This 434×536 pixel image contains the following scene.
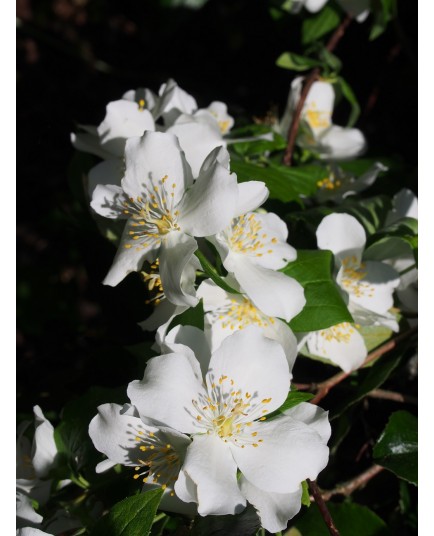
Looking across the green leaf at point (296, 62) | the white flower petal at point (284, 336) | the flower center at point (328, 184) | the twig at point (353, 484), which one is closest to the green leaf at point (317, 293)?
the white flower petal at point (284, 336)

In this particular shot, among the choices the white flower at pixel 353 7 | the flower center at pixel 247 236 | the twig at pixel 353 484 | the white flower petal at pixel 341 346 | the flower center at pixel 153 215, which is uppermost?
A: the white flower at pixel 353 7

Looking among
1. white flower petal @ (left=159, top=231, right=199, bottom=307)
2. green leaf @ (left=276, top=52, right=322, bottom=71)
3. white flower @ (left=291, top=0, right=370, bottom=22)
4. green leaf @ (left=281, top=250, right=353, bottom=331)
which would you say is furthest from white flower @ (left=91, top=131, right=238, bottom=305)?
white flower @ (left=291, top=0, right=370, bottom=22)

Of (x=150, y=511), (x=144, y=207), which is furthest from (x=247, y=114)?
(x=150, y=511)

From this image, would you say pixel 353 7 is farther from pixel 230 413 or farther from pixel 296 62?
pixel 230 413

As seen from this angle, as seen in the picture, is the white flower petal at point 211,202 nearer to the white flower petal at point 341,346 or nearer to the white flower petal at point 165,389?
the white flower petal at point 165,389

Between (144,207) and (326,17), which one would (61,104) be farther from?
(144,207)

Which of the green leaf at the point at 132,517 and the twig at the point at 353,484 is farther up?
the green leaf at the point at 132,517

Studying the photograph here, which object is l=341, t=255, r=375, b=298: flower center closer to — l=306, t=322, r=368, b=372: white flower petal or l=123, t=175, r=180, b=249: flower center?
l=306, t=322, r=368, b=372: white flower petal
